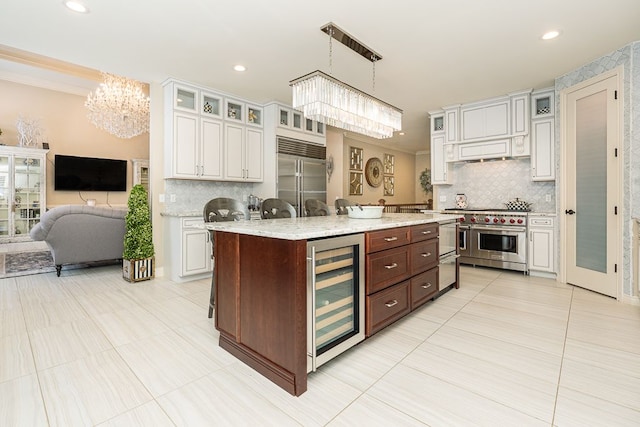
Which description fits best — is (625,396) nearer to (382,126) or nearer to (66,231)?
(382,126)

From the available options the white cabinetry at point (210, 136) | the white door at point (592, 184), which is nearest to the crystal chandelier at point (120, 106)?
the white cabinetry at point (210, 136)

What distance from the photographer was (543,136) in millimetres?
4508

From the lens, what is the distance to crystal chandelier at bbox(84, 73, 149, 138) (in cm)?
561

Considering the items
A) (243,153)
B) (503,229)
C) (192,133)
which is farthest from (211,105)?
(503,229)

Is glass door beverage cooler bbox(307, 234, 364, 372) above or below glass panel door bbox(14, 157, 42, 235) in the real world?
below

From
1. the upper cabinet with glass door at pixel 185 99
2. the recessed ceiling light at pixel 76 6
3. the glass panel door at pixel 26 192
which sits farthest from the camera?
the glass panel door at pixel 26 192

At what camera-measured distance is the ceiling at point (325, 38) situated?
2607mm

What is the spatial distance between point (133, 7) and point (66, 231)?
3199 mm

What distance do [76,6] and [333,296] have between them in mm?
3095

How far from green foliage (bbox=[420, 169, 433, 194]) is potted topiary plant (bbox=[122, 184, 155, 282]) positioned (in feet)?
26.1

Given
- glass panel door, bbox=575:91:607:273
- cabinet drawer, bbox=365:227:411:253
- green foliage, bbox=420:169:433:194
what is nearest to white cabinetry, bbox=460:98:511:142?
glass panel door, bbox=575:91:607:273

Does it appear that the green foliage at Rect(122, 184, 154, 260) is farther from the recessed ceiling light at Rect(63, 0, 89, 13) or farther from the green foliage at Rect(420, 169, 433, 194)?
the green foliage at Rect(420, 169, 433, 194)

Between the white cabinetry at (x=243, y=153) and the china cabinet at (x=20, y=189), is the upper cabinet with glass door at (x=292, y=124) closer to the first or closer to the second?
the white cabinetry at (x=243, y=153)

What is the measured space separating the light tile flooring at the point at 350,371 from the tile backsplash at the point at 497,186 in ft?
6.90
